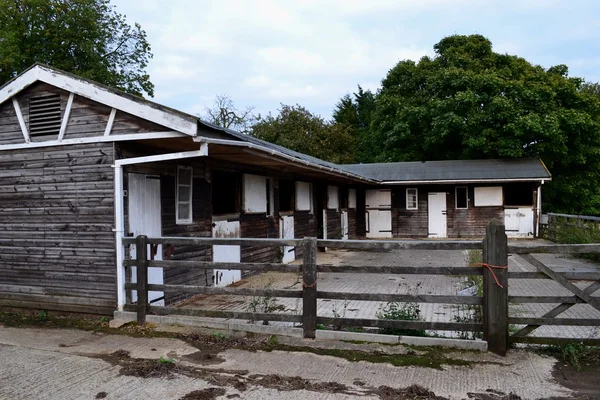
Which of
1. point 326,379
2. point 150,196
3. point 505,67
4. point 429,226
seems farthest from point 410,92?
point 326,379

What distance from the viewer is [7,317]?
6.33 metres

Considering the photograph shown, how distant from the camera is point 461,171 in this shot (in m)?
19.8

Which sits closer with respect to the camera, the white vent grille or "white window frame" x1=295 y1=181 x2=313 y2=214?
the white vent grille

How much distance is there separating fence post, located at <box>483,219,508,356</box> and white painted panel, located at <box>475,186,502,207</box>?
16187mm

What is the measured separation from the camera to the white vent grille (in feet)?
21.2

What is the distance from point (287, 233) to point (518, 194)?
12.7 metres

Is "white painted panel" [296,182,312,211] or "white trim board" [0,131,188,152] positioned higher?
"white trim board" [0,131,188,152]

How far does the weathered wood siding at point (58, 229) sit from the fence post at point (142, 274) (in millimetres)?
641

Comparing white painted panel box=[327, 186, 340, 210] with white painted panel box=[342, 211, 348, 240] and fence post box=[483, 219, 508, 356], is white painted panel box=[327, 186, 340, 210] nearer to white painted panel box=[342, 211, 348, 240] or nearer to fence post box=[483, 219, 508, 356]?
white painted panel box=[342, 211, 348, 240]

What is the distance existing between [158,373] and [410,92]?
2791 centimetres

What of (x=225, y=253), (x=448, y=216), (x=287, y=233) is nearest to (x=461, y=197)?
(x=448, y=216)

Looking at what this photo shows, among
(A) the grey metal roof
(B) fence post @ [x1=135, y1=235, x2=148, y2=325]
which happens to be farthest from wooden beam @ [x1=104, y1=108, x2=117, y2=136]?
(A) the grey metal roof

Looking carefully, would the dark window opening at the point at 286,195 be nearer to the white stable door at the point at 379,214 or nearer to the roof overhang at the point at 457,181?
the roof overhang at the point at 457,181

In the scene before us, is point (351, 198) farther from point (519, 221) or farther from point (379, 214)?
point (519, 221)
